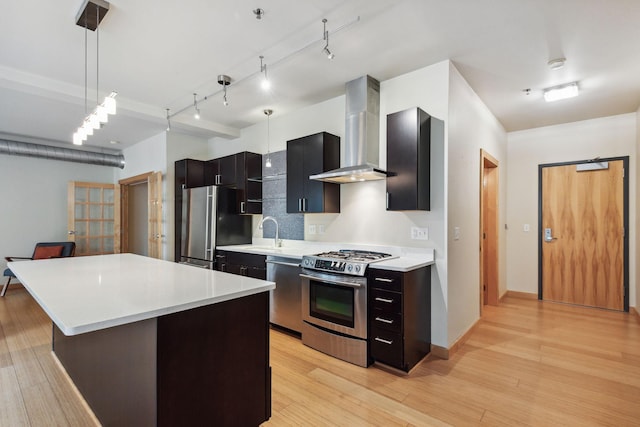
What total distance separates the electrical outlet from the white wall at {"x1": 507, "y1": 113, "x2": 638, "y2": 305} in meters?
2.96

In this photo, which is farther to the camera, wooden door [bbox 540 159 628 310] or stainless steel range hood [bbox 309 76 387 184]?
wooden door [bbox 540 159 628 310]

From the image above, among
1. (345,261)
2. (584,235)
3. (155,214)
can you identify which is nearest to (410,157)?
(345,261)

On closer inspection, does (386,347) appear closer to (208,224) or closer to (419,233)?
(419,233)

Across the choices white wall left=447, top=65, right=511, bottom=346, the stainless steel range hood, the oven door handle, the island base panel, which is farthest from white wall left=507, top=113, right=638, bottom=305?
the island base panel

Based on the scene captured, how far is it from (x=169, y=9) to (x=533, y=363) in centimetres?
405

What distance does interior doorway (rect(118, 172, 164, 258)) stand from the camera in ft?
15.6

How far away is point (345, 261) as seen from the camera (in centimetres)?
275

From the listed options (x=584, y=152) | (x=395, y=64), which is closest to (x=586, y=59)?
(x=395, y=64)

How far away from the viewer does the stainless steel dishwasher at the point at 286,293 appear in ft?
10.6

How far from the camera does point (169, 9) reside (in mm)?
2133

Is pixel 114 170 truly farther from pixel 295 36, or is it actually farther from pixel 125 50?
pixel 295 36

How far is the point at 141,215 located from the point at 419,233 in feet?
21.2

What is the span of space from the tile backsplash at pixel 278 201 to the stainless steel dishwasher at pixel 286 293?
71 cm

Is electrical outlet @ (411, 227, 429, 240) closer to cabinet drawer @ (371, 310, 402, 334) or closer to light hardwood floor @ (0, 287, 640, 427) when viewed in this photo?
cabinet drawer @ (371, 310, 402, 334)
